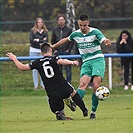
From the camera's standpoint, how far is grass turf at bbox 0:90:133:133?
34.4ft

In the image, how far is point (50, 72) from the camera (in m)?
12.1

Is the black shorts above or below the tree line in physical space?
above

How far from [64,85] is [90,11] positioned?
16610 mm

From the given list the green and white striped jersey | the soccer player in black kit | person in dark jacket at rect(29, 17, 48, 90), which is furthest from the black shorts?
person in dark jacket at rect(29, 17, 48, 90)

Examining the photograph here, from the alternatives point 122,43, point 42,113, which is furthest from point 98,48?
point 122,43

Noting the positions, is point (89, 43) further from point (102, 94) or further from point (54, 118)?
point (54, 118)

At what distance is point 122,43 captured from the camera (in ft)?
63.6

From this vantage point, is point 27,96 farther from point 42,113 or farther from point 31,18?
point 31,18

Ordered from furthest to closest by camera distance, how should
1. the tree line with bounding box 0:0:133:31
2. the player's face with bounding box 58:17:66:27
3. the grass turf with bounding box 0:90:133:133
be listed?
the tree line with bounding box 0:0:133:31
the player's face with bounding box 58:17:66:27
the grass turf with bounding box 0:90:133:133

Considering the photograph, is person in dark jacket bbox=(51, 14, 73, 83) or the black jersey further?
person in dark jacket bbox=(51, 14, 73, 83)

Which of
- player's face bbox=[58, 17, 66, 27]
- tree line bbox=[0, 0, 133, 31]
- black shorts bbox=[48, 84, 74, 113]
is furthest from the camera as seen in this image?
tree line bbox=[0, 0, 133, 31]

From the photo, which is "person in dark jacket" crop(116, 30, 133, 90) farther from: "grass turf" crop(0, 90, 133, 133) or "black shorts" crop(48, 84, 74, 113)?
"black shorts" crop(48, 84, 74, 113)

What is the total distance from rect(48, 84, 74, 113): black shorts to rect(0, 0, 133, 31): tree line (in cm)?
1537

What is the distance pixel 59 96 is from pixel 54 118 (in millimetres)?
765
